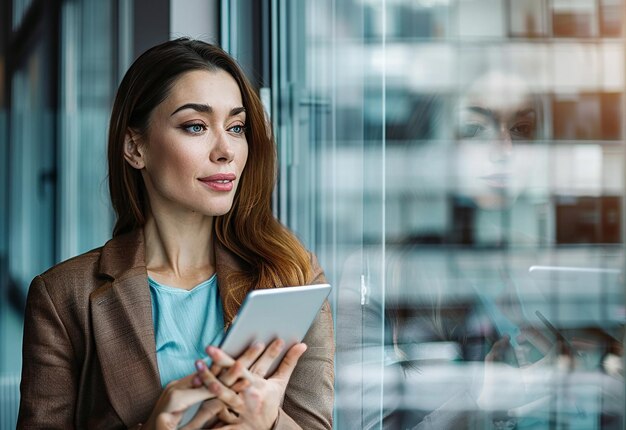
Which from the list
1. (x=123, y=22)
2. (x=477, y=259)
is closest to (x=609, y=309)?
(x=477, y=259)

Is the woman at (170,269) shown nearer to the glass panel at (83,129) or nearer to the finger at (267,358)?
the finger at (267,358)

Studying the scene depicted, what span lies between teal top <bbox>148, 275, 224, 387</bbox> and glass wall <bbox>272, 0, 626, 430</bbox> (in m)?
0.31

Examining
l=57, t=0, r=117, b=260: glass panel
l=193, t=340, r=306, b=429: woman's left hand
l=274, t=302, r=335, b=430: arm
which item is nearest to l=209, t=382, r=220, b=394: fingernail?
l=193, t=340, r=306, b=429: woman's left hand

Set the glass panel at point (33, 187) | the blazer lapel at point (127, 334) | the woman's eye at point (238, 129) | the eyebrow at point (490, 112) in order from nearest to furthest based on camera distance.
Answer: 1. the eyebrow at point (490, 112)
2. the blazer lapel at point (127, 334)
3. the woman's eye at point (238, 129)
4. the glass panel at point (33, 187)

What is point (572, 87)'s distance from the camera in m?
1.10

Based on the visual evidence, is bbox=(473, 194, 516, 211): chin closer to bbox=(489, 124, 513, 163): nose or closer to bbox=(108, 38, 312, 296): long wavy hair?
bbox=(489, 124, 513, 163): nose

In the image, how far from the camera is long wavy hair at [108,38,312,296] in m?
1.61

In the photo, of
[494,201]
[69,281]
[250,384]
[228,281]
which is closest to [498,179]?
[494,201]

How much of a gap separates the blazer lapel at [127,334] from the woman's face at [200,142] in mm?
160

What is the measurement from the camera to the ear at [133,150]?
166 cm

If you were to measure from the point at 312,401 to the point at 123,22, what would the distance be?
233 cm

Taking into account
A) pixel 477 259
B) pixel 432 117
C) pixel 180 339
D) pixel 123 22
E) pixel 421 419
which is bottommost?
pixel 421 419

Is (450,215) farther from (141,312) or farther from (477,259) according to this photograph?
(141,312)

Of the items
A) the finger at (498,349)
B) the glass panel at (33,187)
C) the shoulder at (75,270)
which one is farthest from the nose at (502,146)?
the glass panel at (33,187)
